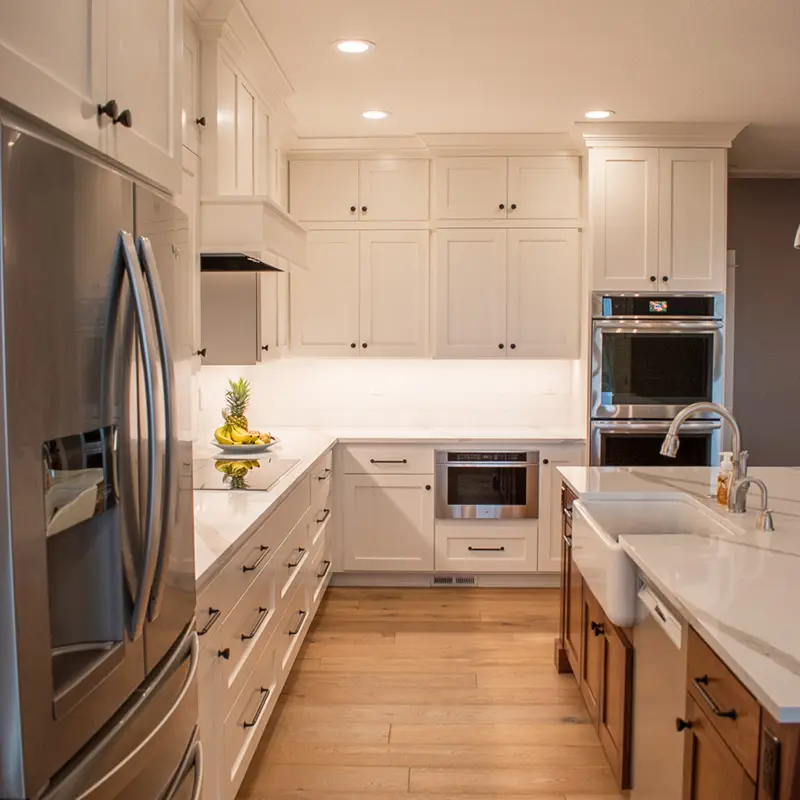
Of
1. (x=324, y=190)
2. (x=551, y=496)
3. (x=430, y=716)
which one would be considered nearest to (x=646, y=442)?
(x=551, y=496)

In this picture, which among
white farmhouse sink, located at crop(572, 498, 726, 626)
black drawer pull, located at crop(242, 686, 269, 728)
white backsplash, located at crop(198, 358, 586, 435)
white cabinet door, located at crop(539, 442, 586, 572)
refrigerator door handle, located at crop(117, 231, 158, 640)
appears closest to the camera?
refrigerator door handle, located at crop(117, 231, 158, 640)

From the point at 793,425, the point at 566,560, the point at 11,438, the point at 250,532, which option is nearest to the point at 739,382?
the point at 793,425

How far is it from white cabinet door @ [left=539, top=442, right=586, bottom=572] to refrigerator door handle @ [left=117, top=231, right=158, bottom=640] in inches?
145

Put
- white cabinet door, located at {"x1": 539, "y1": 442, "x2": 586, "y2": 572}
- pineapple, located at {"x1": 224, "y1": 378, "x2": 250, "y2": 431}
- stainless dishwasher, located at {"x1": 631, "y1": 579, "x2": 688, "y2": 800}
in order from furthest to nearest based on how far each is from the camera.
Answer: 1. white cabinet door, located at {"x1": 539, "y1": 442, "x2": 586, "y2": 572}
2. pineapple, located at {"x1": 224, "y1": 378, "x2": 250, "y2": 431}
3. stainless dishwasher, located at {"x1": 631, "y1": 579, "x2": 688, "y2": 800}

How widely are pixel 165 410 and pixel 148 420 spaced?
67mm

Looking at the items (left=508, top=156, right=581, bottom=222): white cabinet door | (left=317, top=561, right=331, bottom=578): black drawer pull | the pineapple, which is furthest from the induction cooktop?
(left=508, top=156, right=581, bottom=222): white cabinet door

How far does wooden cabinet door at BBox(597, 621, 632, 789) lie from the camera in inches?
94.8

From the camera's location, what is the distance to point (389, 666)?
12.1 feet

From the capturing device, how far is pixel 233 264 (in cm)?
349

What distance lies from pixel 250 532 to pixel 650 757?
1242 millimetres

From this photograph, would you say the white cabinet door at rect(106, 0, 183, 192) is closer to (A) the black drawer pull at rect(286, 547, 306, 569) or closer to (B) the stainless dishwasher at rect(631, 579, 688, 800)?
(B) the stainless dishwasher at rect(631, 579, 688, 800)

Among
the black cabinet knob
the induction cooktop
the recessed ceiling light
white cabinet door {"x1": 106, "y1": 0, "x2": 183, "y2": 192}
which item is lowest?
the induction cooktop

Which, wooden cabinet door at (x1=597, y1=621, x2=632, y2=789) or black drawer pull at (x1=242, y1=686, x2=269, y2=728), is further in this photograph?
black drawer pull at (x1=242, y1=686, x2=269, y2=728)

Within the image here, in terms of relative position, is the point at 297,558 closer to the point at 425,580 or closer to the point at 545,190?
the point at 425,580
